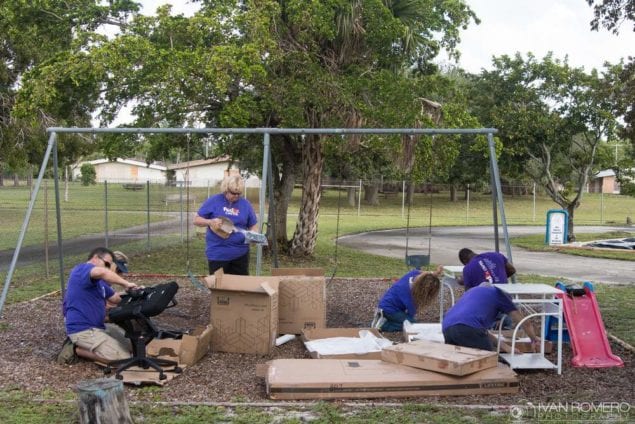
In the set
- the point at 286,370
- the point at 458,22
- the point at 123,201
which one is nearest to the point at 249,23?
the point at 458,22

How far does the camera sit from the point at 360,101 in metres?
13.0

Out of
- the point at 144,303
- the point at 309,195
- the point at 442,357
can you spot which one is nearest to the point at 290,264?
the point at 309,195

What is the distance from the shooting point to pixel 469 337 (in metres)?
5.90

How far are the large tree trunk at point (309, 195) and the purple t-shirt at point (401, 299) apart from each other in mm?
7334

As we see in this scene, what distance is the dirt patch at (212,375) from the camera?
551 cm

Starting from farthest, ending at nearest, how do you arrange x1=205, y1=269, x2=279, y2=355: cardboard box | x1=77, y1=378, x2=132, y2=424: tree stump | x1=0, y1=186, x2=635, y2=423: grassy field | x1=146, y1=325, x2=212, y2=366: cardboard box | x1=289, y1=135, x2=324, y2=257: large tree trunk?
x1=289, y1=135, x2=324, y2=257: large tree trunk < x1=205, y1=269, x2=279, y2=355: cardboard box < x1=146, y1=325, x2=212, y2=366: cardboard box < x1=0, y1=186, x2=635, y2=423: grassy field < x1=77, y1=378, x2=132, y2=424: tree stump

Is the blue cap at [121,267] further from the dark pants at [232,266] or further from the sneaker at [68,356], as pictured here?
the sneaker at [68,356]

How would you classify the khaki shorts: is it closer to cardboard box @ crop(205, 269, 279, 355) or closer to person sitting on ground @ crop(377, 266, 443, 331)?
cardboard box @ crop(205, 269, 279, 355)

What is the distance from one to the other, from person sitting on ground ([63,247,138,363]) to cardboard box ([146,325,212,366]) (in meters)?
0.26

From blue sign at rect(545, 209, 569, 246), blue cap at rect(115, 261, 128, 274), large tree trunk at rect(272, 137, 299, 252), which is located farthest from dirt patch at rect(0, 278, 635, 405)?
blue sign at rect(545, 209, 569, 246)

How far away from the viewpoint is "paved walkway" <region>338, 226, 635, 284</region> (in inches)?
581

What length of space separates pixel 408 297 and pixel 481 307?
191cm

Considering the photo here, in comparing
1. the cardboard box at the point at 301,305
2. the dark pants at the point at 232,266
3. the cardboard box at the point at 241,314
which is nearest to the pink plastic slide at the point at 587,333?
the cardboard box at the point at 301,305

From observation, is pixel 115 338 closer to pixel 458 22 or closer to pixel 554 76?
pixel 458 22
